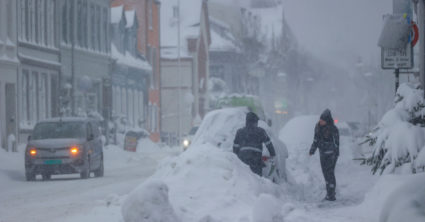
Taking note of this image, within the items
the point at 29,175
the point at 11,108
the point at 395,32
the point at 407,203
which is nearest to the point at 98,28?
the point at 11,108

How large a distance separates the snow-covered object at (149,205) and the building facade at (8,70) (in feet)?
79.1

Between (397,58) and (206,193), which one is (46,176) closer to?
(397,58)

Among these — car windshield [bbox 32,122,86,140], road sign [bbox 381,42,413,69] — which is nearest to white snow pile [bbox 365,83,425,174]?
road sign [bbox 381,42,413,69]

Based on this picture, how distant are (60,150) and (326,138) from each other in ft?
31.4

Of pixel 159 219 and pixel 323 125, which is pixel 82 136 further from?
pixel 159 219

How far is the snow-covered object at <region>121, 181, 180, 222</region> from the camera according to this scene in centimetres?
1049

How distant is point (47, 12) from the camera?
4053 centimetres

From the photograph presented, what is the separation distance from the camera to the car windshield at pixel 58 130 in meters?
25.5

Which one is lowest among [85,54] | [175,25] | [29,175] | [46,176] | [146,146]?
[146,146]

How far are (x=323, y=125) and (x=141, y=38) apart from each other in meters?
46.2

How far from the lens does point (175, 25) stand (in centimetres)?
7612

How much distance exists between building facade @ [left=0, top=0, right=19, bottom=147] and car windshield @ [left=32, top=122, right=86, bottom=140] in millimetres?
8587

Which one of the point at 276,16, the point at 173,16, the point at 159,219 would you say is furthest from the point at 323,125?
the point at 276,16

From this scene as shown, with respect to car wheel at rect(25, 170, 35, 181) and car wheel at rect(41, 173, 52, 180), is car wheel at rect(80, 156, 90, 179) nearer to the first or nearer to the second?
car wheel at rect(41, 173, 52, 180)
